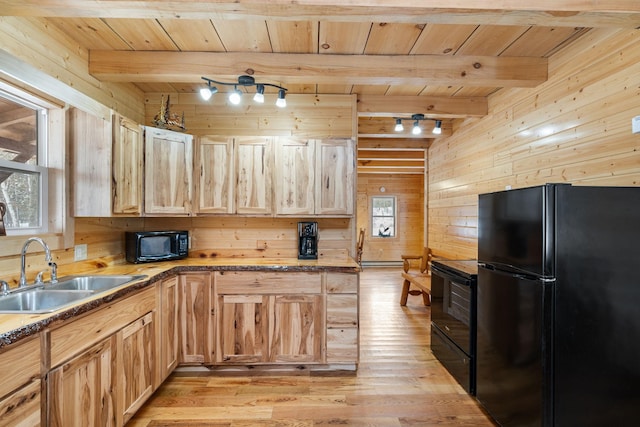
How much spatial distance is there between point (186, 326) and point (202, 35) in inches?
88.5

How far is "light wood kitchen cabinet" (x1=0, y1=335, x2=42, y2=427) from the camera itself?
1149mm

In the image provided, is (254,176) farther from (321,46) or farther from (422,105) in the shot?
(422,105)

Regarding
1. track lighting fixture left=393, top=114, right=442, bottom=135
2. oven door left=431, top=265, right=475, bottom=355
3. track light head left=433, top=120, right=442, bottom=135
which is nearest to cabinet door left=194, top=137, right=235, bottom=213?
oven door left=431, top=265, right=475, bottom=355

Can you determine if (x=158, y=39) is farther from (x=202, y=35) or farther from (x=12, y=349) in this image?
(x=12, y=349)

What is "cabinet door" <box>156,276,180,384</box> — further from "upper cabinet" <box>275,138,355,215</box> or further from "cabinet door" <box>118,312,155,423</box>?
"upper cabinet" <box>275,138,355,215</box>

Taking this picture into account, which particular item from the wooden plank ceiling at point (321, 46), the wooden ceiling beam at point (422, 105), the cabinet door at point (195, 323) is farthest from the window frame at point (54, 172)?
the wooden ceiling beam at point (422, 105)

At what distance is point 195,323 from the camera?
2.65m

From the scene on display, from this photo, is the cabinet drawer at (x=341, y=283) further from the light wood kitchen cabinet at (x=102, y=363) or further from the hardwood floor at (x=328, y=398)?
the light wood kitchen cabinet at (x=102, y=363)

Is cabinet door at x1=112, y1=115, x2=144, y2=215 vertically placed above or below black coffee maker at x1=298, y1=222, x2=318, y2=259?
above

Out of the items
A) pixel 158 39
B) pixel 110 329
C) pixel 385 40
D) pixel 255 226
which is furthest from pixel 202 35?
pixel 110 329

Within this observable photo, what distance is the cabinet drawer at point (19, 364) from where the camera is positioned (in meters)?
1.15

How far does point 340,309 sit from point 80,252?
204cm

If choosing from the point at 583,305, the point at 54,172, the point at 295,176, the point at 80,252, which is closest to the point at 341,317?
the point at 295,176

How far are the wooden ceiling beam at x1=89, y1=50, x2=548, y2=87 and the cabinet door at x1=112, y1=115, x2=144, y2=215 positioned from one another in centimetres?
44
